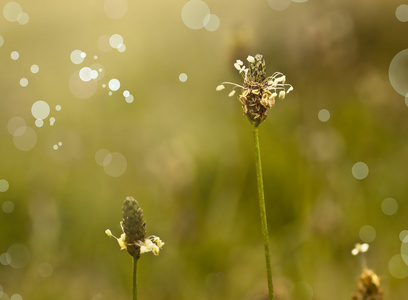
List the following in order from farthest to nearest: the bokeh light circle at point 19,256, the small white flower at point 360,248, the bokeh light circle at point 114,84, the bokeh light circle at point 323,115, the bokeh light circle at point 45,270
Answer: the bokeh light circle at point 114,84, the bokeh light circle at point 323,115, the bokeh light circle at point 19,256, the bokeh light circle at point 45,270, the small white flower at point 360,248

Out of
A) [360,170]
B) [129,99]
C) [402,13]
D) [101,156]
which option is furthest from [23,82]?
[402,13]

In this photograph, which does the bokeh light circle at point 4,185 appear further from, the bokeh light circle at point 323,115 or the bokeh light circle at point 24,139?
the bokeh light circle at point 323,115

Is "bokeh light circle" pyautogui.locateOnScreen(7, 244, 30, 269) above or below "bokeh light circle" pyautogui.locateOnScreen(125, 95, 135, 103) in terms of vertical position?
below

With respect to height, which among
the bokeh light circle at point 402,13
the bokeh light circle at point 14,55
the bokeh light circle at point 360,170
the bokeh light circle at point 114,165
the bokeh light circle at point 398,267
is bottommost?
the bokeh light circle at point 398,267

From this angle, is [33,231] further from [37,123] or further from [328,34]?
[328,34]

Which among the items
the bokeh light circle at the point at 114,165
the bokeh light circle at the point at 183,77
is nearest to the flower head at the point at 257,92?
the bokeh light circle at the point at 114,165

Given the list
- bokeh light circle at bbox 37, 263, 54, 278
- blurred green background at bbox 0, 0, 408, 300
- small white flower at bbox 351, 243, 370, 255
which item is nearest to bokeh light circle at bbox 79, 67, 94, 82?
blurred green background at bbox 0, 0, 408, 300

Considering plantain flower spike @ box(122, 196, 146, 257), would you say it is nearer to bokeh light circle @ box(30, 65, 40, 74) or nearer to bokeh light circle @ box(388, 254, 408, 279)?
bokeh light circle @ box(388, 254, 408, 279)

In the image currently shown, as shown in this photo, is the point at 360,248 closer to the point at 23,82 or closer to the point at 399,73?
the point at 399,73
